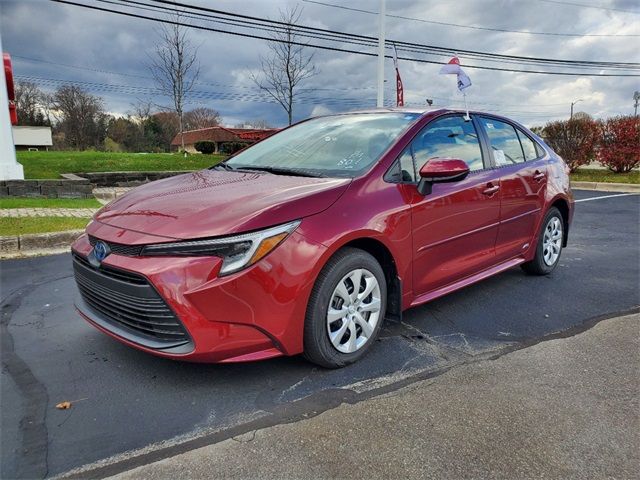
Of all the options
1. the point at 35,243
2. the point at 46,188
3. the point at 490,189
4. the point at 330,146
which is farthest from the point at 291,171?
the point at 46,188

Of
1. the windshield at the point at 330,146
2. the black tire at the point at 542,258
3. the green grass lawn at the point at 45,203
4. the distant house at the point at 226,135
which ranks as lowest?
the black tire at the point at 542,258

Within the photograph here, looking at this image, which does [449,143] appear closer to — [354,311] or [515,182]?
[515,182]

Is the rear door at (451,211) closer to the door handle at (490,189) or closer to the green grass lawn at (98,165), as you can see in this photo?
the door handle at (490,189)

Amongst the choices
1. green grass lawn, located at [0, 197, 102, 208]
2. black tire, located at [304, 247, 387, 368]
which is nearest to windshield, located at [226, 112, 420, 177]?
black tire, located at [304, 247, 387, 368]

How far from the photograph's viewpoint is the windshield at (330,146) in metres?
3.36

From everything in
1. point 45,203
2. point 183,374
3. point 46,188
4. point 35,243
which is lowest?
point 183,374

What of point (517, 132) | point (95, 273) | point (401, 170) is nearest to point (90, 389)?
point (95, 273)

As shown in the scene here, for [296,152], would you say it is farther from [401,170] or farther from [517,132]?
[517,132]

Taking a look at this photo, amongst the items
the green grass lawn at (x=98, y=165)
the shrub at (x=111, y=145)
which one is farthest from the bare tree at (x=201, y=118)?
the green grass lawn at (x=98, y=165)

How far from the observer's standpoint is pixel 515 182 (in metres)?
4.33

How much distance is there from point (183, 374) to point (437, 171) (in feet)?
6.81

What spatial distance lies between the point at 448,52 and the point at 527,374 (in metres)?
20.1

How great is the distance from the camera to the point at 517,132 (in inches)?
187

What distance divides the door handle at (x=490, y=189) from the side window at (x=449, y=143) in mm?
175
